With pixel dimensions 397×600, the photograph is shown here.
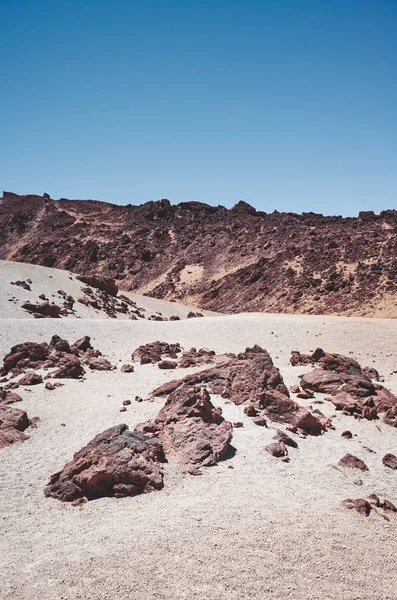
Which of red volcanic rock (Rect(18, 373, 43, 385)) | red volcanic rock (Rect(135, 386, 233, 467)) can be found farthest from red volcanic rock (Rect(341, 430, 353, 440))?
red volcanic rock (Rect(18, 373, 43, 385))

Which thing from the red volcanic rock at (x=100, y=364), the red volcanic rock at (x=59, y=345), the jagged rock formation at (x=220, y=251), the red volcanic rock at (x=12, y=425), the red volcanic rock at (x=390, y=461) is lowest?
the red volcanic rock at (x=12, y=425)

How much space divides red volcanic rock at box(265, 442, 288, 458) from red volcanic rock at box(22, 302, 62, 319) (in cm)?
1883

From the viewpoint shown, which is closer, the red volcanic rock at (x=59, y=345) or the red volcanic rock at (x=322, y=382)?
the red volcanic rock at (x=322, y=382)

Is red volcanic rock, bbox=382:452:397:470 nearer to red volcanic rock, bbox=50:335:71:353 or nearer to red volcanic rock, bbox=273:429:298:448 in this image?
red volcanic rock, bbox=273:429:298:448

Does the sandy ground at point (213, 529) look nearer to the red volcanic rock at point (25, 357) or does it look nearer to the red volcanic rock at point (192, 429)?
the red volcanic rock at point (192, 429)

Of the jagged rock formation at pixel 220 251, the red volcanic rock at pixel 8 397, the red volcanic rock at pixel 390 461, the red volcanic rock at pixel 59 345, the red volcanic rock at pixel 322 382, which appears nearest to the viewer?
the red volcanic rock at pixel 390 461

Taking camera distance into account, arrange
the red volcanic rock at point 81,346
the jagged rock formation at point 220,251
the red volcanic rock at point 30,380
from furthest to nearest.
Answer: the jagged rock formation at point 220,251 < the red volcanic rock at point 81,346 < the red volcanic rock at point 30,380

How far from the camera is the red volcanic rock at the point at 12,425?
1016 centimetres

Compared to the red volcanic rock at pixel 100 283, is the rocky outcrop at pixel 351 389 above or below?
below

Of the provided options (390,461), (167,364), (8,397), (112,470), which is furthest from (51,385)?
(390,461)

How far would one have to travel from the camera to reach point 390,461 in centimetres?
925

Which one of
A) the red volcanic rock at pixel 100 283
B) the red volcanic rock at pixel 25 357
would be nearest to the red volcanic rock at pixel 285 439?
the red volcanic rock at pixel 25 357

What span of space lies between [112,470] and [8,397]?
6.45 meters

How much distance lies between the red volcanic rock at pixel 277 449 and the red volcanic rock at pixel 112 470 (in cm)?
228
